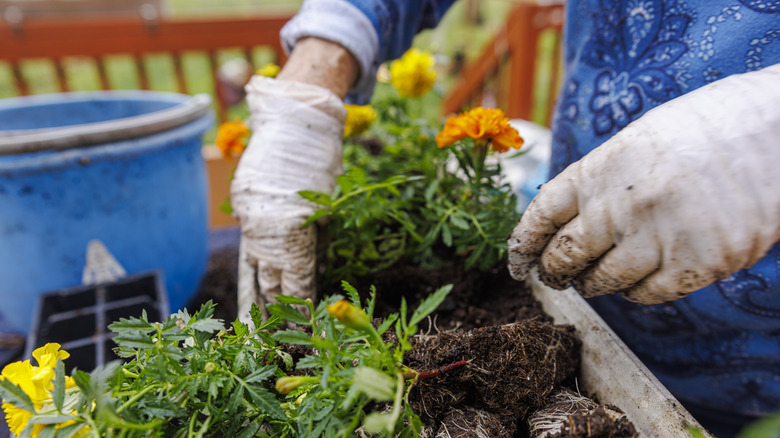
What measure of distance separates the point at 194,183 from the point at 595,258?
1265mm

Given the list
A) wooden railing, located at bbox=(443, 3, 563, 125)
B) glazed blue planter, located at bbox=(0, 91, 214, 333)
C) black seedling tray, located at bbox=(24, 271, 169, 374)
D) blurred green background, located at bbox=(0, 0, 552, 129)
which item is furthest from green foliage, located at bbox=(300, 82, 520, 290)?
blurred green background, located at bbox=(0, 0, 552, 129)

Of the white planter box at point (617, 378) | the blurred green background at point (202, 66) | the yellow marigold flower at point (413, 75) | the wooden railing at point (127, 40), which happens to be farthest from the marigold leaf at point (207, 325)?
the blurred green background at point (202, 66)

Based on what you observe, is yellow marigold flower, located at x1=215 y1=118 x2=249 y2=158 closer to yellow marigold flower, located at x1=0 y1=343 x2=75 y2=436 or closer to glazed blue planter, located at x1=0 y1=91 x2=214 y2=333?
glazed blue planter, located at x1=0 y1=91 x2=214 y2=333

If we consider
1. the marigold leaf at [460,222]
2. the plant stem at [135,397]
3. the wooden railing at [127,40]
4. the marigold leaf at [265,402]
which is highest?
the wooden railing at [127,40]

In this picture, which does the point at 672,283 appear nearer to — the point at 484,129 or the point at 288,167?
the point at 484,129

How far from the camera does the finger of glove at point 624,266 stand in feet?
1.78

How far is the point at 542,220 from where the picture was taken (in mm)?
634

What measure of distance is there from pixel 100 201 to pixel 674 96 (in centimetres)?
137

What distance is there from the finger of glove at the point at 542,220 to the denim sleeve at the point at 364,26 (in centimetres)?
57

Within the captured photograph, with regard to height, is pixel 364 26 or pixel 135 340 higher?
pixel 364 26

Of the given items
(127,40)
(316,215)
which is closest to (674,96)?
(316,215)

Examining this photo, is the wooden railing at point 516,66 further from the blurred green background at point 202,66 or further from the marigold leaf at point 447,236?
the marigold leaf at point 447,236

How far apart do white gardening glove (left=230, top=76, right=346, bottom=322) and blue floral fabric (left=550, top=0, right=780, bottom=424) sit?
0.50 m

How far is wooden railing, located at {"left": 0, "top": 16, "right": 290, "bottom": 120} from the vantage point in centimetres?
271
